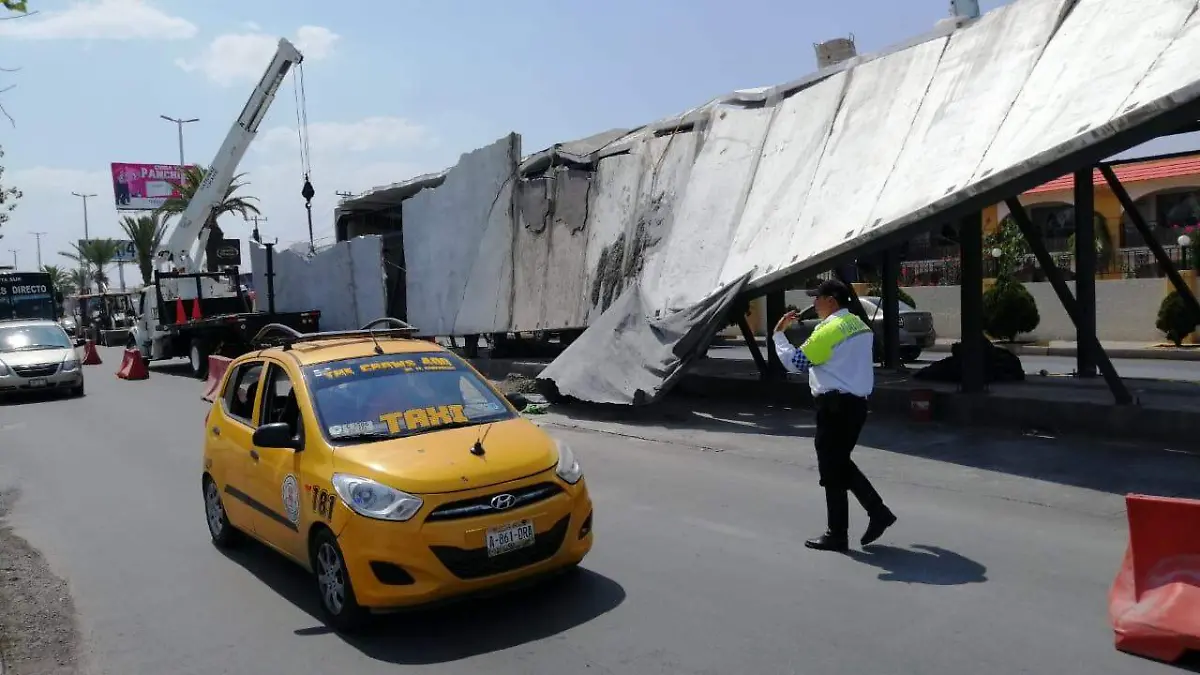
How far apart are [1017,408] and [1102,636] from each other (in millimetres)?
6071

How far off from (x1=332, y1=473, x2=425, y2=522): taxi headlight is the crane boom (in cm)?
2293

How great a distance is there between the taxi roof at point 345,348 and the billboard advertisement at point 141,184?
6379cm

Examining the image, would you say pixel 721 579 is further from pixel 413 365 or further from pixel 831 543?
pixel 413 365

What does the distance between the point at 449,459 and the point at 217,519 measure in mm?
2985

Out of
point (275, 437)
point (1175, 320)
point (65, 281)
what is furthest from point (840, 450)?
point (65, 281)

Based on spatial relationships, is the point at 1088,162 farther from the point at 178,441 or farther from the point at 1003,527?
the point at 178,441

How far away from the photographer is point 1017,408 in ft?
34.2

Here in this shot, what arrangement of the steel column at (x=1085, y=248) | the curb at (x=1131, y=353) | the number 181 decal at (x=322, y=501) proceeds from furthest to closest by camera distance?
the curb at (x=1131, y=353)
the steel column at (x=1085, y=248)
the number 181 decal at (x=322, y=501)

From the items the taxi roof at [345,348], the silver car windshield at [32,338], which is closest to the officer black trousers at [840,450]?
the taxi roof at [345,348]

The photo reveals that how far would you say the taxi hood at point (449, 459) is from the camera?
16.6ft

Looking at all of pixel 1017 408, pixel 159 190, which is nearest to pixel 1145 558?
pixel 1017 408

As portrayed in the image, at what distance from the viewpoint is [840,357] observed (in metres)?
6.26

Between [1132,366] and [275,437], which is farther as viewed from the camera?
[1132,366]

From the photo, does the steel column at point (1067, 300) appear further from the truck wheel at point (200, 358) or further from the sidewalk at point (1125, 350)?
the truck wheel at point (200, 358)
